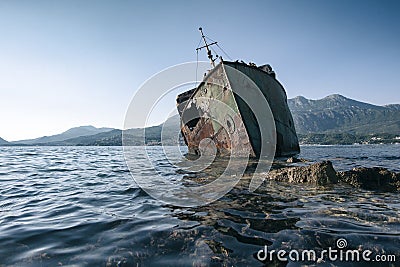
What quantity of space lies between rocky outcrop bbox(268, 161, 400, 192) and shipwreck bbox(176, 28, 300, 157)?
17.0 feet

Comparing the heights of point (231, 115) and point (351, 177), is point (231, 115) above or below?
above

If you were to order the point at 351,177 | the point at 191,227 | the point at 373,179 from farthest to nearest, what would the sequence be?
the point at 351,177, the point at 373,179, the point at 191,227

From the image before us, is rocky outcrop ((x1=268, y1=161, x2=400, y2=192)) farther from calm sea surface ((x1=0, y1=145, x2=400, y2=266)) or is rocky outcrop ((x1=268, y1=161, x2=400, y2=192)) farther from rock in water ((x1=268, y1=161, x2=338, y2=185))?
calm sea surface ((x1=0, y1=145, x2=400, y2=266))

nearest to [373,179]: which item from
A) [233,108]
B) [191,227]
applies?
[191,227]

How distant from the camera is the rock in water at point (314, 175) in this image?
6438 mm

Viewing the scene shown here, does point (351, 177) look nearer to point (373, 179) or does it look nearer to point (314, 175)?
point (373, 179)

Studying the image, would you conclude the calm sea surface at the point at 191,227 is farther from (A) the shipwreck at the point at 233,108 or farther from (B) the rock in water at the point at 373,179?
(A) the shipwreck at the point at 233,108

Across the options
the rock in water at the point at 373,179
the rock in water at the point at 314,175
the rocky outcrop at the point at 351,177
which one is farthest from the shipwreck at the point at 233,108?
the rock in water at the point at 373,179

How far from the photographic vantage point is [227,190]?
6.04 m

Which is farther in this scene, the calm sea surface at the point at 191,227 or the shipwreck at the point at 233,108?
the shipwreck at the point at 233,108

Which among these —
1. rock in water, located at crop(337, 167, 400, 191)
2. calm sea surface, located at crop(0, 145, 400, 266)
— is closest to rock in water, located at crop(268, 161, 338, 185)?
rock in water, located at crop(337, 167, 400, 191)

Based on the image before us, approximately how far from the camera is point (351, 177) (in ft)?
21.1

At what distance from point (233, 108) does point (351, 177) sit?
22.3ft

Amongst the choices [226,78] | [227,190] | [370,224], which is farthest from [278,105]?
[370,224]
